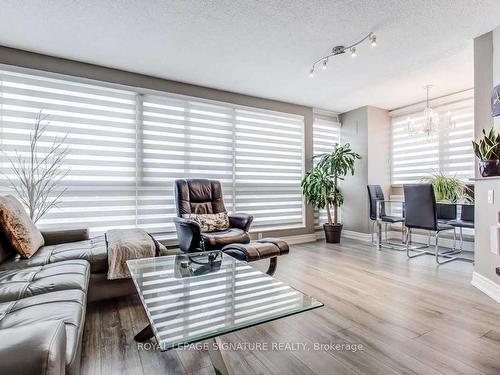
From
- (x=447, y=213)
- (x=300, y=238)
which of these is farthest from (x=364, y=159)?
(x=300, y=238)

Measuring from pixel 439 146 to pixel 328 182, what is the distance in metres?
2.01

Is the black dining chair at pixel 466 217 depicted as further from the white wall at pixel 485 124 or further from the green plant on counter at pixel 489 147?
the green plant on counter at pixel 489 147

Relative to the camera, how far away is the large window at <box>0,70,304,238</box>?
3.22 metres

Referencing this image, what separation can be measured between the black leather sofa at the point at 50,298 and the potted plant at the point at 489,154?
3226 mm

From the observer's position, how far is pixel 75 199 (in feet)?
11.0

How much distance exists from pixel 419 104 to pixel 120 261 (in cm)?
540

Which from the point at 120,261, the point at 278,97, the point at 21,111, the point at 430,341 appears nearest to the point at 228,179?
the point at 278,97

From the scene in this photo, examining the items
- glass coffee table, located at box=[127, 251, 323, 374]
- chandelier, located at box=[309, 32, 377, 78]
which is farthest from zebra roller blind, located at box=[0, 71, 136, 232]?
chandelier, located at box=[309, 32, 377, 78]

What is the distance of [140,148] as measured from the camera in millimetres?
3732

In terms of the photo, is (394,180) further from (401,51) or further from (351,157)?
(401,51)

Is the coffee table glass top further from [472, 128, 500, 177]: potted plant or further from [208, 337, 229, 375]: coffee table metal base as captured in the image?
[472, 128, 500, 177]: potted plant

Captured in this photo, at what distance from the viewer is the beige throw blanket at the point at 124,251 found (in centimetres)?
229

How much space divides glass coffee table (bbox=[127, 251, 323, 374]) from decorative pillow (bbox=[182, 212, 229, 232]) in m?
1.29

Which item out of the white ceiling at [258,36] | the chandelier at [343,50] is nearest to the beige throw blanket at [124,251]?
the white ceiling at [258,36]
